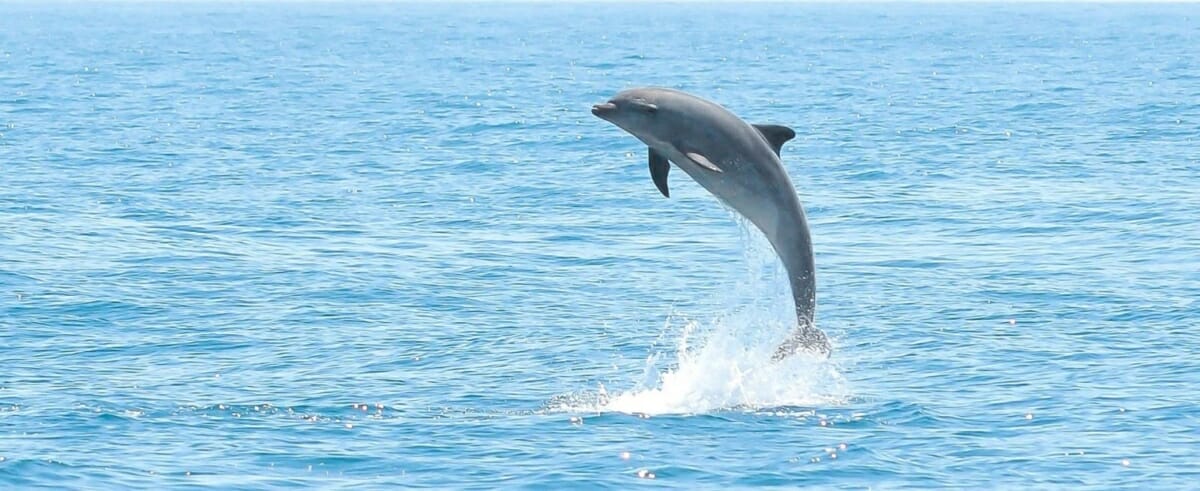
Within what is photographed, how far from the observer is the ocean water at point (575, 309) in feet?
59.1

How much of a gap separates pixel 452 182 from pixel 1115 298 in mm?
19042

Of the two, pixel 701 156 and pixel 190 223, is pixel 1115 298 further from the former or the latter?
pixel 190 223

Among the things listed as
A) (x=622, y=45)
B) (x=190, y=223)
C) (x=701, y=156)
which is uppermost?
(x=701, y=156)

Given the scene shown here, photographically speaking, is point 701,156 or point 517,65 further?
point 517,65

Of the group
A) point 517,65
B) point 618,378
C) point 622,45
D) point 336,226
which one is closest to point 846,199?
point 336,226

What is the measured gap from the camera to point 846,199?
38.5 m

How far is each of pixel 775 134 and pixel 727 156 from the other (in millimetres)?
455

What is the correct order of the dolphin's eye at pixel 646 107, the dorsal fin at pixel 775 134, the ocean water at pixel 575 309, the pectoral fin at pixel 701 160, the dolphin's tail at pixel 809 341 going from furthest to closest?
the ocean water at pixel 575 309 → the dolphin's tail at pixel 809 341 → the dorsal fin at pixel 775 134 → the pectoral fin at pixel 701 160 → the dolphin's eye at pixel 646 107

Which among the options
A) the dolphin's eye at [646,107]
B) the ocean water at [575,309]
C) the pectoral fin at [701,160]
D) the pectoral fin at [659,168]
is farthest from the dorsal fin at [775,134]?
the ocean water at [575,309]

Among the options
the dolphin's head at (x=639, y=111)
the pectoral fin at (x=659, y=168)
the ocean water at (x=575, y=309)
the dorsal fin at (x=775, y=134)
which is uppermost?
the dolphin's head at (x=639, y=111)

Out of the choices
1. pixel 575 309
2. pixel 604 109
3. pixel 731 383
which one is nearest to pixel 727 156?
pixel 604 109

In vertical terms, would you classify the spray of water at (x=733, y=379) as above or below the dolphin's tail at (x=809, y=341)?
below

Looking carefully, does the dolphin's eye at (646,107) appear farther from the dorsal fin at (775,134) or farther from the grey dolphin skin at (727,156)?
the dorsal fin at (775,134)

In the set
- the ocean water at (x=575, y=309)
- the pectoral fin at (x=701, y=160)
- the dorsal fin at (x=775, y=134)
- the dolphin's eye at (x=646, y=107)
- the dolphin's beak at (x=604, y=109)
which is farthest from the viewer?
the ocean water at (x=575, y=309)
